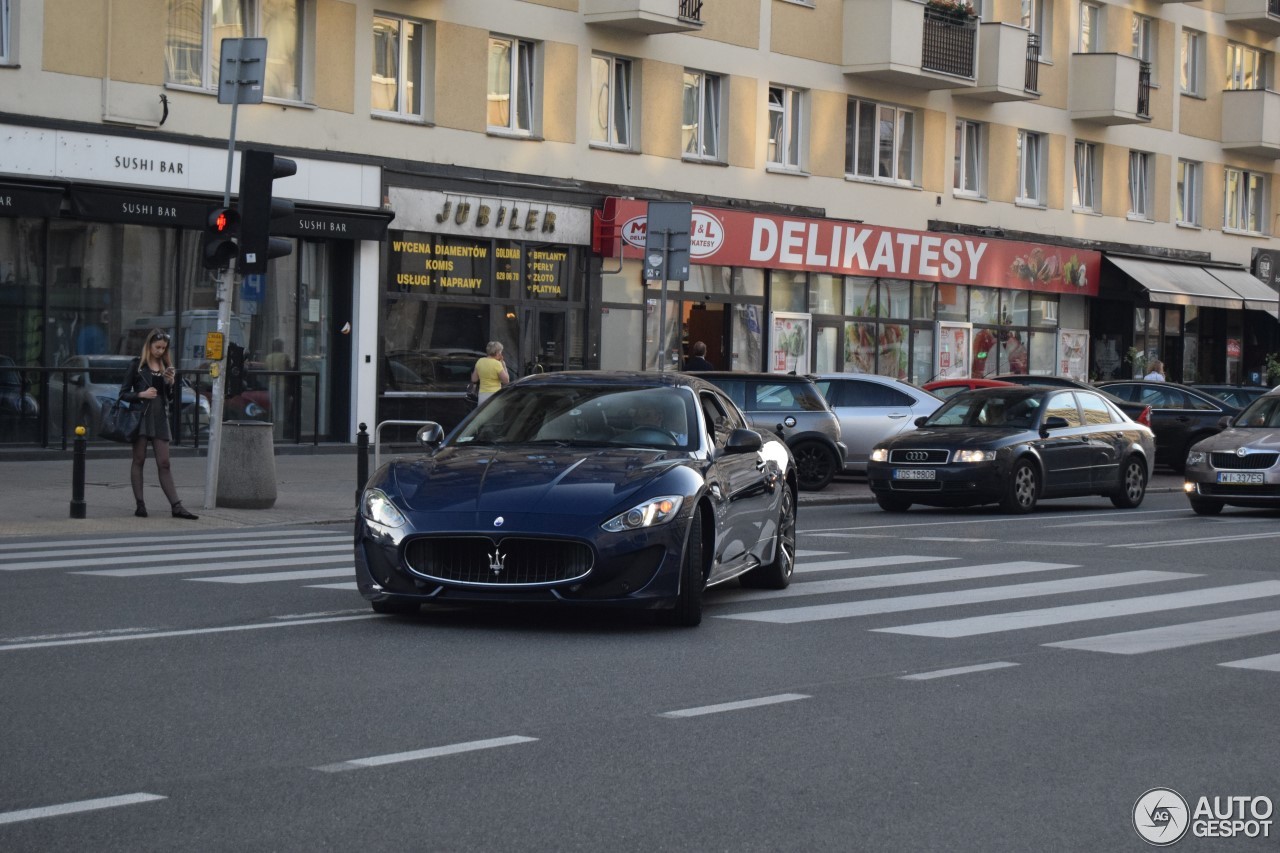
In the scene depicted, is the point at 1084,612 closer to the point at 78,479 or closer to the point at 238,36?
the point at 78,479

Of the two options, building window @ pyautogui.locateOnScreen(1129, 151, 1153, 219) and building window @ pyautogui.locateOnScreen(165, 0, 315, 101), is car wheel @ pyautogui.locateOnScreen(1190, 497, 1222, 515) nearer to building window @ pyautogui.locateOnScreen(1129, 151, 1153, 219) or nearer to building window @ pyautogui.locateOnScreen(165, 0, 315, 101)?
building window @ pyautogui.locateOnScreen(165, 0, 315, 101)

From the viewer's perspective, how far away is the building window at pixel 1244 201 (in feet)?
163

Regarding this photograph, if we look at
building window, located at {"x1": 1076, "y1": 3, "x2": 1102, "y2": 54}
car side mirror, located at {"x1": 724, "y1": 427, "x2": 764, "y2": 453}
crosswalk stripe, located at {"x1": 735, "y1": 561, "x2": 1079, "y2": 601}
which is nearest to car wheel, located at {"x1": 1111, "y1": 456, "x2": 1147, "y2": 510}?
crosswalk stripe, located at {"x1": 735, "y1": 561, "x2": 1079, "y2": 601}

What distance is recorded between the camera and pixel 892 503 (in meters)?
21.7

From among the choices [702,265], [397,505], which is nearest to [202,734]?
[397,505]

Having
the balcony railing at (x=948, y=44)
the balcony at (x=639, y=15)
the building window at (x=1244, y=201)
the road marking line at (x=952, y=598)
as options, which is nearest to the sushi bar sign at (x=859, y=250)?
the balcony at (x=639, y=15)

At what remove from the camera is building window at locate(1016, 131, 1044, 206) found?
139ft

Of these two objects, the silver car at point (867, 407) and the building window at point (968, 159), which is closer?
the silver car at point (867, 407)

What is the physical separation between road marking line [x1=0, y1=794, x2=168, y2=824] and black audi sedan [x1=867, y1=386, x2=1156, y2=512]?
15.8 m

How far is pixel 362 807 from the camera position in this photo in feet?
19.3

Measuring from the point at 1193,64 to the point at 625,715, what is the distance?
44.5 m

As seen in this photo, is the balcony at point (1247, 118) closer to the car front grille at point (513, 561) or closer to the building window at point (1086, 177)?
the building window at point (1086, 177)

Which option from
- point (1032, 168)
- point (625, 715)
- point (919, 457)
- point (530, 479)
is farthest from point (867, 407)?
point (1032, 168)

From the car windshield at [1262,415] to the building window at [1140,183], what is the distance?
77.7 feet
